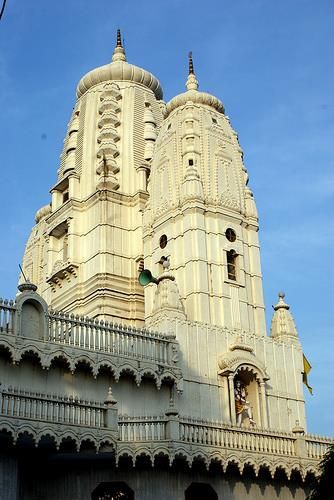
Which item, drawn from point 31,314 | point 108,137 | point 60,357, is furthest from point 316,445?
point 108,137

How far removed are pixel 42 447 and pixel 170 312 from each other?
28.5 feet

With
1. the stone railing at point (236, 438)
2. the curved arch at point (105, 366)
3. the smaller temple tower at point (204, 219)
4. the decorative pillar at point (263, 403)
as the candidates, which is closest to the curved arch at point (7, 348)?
the curved arch at point (105, 366)

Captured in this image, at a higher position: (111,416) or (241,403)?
(241,403)

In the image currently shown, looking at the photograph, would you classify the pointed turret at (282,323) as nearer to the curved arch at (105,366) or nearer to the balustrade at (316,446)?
the balustrade at (316,446)

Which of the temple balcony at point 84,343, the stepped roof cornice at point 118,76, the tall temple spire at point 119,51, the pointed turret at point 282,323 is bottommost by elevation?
the temple balcony at point 84,343

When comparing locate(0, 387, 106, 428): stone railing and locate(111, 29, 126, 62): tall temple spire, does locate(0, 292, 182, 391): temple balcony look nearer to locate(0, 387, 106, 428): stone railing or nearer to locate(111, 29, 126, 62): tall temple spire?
locate(0, 387, 106, 428): stone railing

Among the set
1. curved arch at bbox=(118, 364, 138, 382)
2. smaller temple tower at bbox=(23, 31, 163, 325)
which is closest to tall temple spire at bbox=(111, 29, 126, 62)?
smaller temple tower at bbox=(23, 31, 163, 325)

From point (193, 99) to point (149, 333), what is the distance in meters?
13.8

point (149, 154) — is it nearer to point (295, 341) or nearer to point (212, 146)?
point (212, 146)

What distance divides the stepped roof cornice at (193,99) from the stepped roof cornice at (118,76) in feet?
23.3

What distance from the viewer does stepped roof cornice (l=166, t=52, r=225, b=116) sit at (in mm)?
41031

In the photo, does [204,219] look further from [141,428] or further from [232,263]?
[141,428]

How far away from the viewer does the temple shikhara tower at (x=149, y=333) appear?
27328 millimetres

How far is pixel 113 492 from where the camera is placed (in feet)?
90.2
